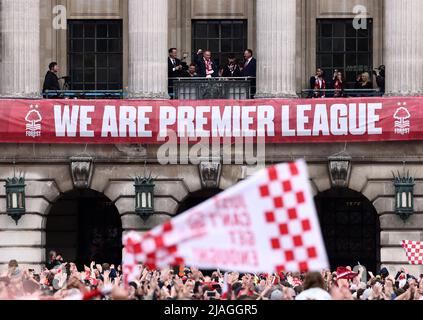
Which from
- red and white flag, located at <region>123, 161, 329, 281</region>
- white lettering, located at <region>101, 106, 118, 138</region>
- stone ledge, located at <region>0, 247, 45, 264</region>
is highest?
white lettering, located at <region>101, 106, 118, 138</region>

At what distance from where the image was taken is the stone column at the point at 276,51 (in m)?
65.1

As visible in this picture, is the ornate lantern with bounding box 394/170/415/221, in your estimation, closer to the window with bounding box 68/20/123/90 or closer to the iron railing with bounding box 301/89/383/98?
the iron railing with bounding box 301/89/383/98

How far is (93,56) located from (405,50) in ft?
37.0

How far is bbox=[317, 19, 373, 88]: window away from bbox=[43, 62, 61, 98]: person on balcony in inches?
361

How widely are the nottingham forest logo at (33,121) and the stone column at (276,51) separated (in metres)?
7.29

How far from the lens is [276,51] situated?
6512 centimetres

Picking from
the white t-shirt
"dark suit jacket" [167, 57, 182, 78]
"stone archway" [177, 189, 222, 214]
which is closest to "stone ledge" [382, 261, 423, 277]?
"stone archway" [177, 189, 222, 214]

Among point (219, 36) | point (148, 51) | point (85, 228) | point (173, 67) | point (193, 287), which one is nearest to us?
point (193, 287)

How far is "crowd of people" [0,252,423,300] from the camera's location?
2647 centimetres

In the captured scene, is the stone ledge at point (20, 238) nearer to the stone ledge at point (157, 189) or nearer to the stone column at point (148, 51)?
the stone ledge at point (157, 189)

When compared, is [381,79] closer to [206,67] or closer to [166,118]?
[206,67]

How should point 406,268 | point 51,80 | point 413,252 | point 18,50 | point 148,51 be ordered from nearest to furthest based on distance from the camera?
point 413,252 → point 406,268 → point 148,51 → point 18,50 → point 51,80

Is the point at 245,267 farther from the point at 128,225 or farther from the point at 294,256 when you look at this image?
the point at 128,225

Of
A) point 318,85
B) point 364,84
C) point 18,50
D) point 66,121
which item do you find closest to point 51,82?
point 18,50
